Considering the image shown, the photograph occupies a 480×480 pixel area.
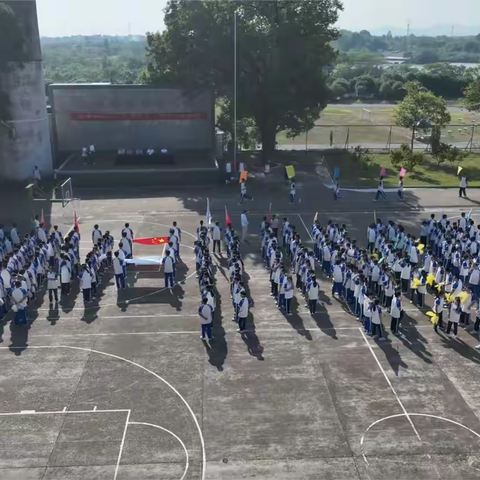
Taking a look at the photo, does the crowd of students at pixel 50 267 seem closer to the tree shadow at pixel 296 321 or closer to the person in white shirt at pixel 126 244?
the person in white shirt at pixel 126 244

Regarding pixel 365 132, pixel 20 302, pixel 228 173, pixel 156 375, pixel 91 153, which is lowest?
pixel 156 375

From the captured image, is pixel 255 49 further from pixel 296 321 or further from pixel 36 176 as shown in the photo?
pixel 296 321

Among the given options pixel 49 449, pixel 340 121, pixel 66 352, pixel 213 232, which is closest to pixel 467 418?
pixel 49 449

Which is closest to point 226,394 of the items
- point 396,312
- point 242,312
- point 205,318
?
point 205,318

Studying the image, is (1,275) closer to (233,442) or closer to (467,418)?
(233,442)

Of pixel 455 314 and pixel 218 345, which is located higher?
pixel 455 314

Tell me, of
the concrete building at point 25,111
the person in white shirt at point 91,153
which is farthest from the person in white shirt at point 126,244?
the person in white shirt at point 91,153
